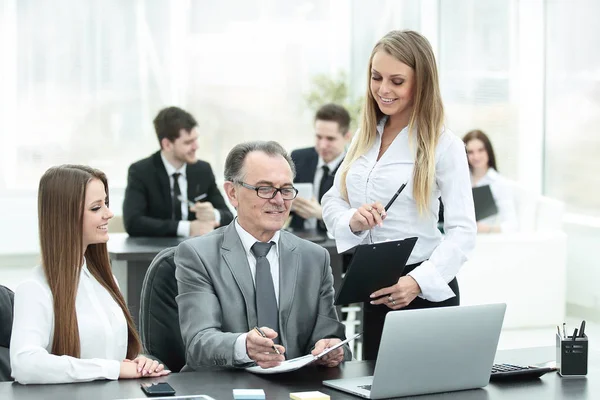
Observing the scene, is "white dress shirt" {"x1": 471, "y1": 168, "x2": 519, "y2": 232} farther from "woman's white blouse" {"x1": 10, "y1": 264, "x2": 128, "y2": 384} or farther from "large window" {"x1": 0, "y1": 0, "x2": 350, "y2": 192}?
"woman's white blouse" {"x1": 10, "y1": 264, "x2": 128, "y2": 384}

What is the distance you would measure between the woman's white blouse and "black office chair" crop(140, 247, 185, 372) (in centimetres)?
23

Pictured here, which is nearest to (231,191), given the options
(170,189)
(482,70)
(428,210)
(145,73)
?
(428,210)

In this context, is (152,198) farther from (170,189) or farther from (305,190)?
(305,190)

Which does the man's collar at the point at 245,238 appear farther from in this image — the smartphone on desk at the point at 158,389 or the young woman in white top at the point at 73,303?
the smartphone on desk at the point at 158,389

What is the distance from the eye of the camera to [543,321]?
7023mm

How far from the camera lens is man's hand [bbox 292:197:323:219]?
580cm

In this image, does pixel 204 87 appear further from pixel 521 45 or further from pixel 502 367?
pixel 502 367

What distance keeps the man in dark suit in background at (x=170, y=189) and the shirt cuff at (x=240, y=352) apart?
3.33 meters

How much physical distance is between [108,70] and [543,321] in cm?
502

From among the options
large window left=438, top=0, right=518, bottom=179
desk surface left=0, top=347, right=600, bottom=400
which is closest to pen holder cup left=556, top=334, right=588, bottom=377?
desk surface left=0, top=347, right=600, bottom=400

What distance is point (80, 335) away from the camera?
247 cm

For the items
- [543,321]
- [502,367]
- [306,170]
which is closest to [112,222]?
[306,170]

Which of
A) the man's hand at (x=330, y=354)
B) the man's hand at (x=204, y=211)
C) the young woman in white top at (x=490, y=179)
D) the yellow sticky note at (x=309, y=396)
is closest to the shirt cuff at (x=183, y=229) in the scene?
the man's hand at (x=204, y=211)

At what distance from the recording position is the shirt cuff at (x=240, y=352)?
236cm
